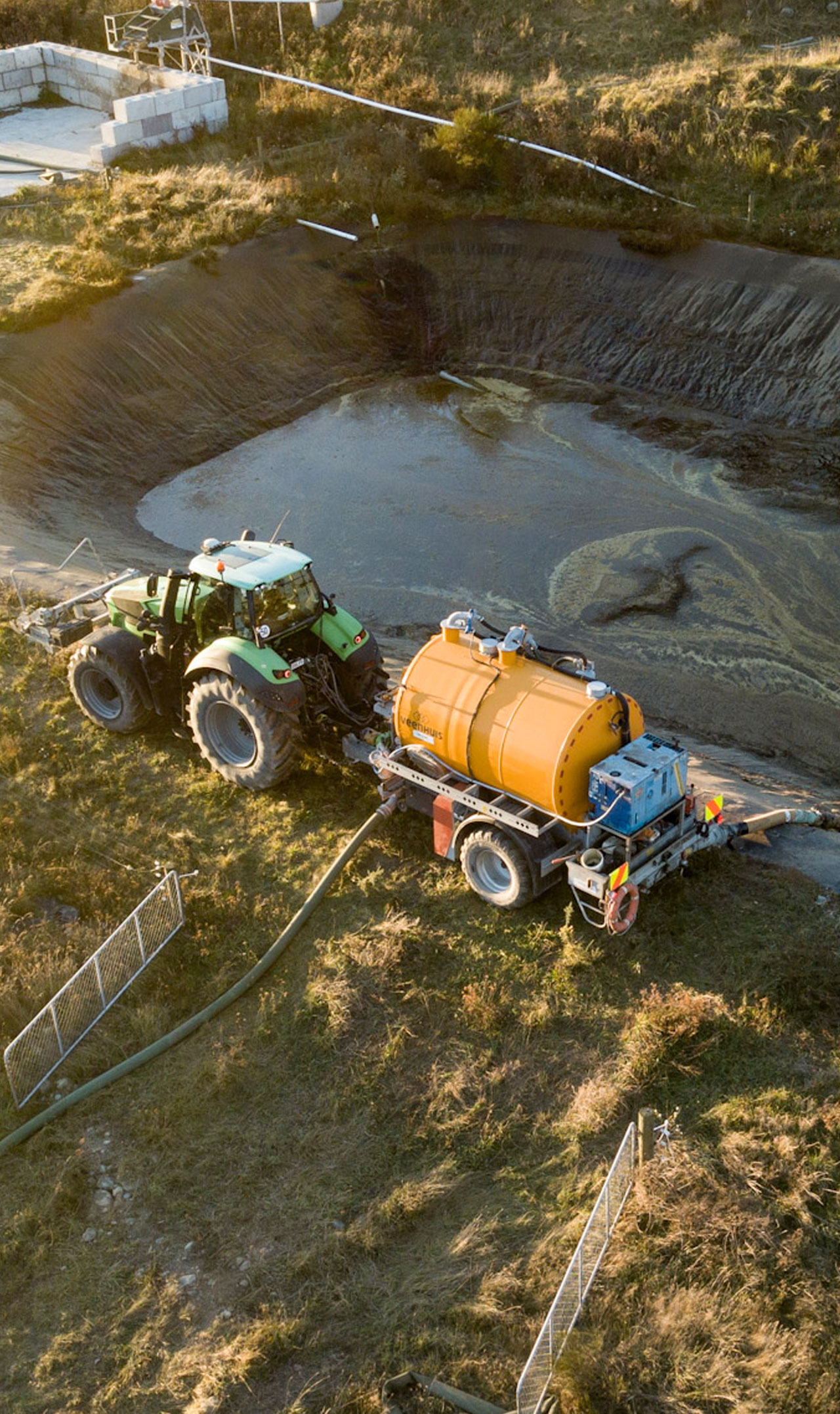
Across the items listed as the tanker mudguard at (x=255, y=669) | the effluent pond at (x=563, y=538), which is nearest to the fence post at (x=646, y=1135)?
the tanker mudguard at (x=255, y=669)

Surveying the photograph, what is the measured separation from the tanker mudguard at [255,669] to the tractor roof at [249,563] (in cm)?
72

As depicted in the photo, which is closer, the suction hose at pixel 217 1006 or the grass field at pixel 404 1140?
the grass field at pixel 404 1140

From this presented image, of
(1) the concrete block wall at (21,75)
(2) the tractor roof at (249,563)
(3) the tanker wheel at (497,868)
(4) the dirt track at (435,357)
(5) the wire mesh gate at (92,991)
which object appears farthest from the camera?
(1) the concrete block wall at (21,75)

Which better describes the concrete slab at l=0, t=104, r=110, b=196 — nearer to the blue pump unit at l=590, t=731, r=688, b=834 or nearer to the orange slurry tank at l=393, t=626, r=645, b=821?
the orange slurry tank at l=393, t=626, r=645, b=821

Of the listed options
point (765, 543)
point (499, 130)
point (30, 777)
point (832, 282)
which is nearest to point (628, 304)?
point (832, 282)

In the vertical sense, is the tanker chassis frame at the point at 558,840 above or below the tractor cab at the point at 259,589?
below

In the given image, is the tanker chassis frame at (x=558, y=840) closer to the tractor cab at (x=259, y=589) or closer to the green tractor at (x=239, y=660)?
the green tractor at (x=239, y=660)

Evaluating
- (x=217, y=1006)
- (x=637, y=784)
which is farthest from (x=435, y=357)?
(x=217, y=1006)

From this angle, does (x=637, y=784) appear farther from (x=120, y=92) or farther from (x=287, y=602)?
(x=120, y=92)

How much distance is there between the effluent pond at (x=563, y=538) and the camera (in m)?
19.0

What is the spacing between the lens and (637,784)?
1174 cm

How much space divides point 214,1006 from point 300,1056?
45.9 inches

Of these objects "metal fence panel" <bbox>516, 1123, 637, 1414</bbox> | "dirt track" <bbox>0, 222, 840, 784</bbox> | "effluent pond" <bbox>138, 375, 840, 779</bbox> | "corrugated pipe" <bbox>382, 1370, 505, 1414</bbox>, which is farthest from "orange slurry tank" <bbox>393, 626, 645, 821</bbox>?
"dirt track" <bbox>0, 222, 840, 784</bbox>

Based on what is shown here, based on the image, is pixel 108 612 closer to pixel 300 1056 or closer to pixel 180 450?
pixel 300 1056
